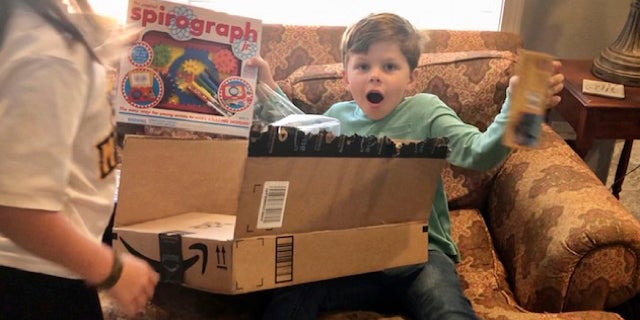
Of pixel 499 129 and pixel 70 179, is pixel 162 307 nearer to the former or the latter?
pixel 70 179

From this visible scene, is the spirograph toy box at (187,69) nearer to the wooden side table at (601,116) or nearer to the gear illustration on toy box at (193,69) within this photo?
the gear illustration on toy box at (193,69)

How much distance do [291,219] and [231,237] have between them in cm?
12

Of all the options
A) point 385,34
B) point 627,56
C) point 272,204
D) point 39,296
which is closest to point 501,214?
point 385,34

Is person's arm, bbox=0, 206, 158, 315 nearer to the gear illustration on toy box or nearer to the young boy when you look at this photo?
the young boy

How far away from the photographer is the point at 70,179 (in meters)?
0.90

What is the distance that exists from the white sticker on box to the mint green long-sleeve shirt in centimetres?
44

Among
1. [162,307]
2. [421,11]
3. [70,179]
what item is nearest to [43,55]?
[70,179]

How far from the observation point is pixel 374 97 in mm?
1525

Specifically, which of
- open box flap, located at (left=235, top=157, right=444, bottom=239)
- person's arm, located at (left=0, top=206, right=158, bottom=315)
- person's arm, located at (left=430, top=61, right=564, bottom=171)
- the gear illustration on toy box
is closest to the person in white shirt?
person's arm, located at (left=0, top=206, right=158, bottom=315)

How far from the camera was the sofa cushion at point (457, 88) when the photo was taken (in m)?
1.81

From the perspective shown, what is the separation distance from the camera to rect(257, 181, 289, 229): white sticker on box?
1127mm

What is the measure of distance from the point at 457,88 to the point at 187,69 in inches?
29.4

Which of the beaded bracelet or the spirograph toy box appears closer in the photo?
the beaded bracelet

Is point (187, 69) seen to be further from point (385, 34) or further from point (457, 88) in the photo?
point (457, 88)
